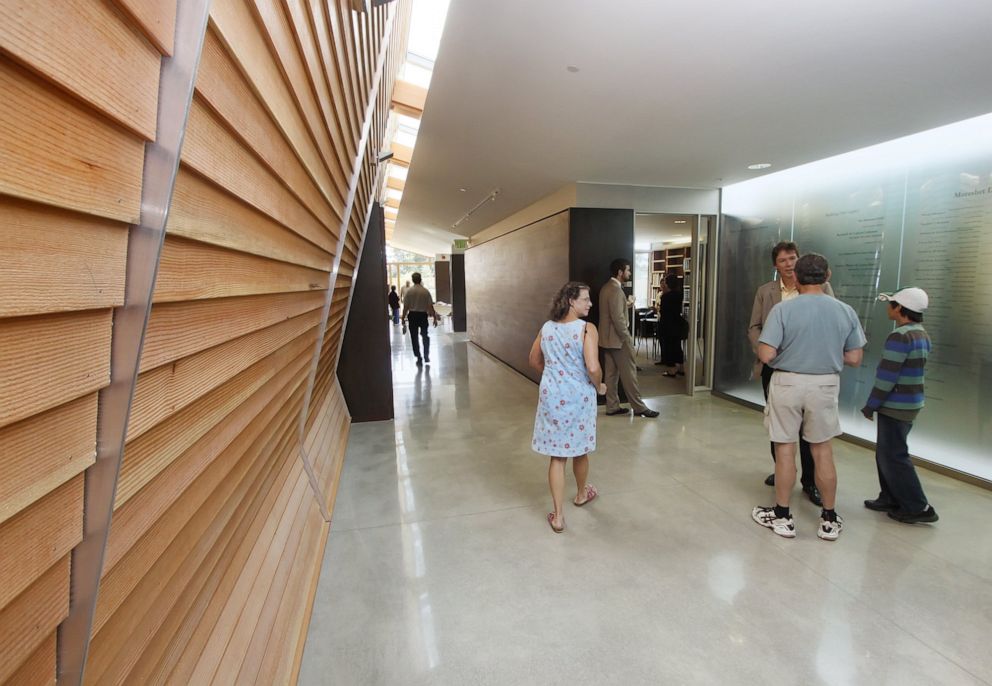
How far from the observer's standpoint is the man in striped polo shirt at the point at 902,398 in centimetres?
263

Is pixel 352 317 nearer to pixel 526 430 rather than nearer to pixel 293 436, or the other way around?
pixel 526 430

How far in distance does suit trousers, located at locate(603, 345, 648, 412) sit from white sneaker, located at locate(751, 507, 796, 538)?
2.25m

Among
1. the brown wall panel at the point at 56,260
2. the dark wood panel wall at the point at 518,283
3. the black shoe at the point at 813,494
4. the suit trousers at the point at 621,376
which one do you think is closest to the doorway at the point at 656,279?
the suit trousers at the point at 621,376

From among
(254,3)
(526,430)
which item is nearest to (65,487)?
(254,3)

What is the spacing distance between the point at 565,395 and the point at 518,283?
4753 millimetres

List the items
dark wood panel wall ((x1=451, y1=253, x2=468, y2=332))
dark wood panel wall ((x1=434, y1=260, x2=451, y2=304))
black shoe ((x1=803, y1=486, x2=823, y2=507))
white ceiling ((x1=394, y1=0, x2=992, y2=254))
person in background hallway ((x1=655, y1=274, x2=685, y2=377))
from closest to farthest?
white ceiling ((x1=394, y1=0, x2=992, y2=254)) → black shoe ((x1=803, y1=486, x2=823, y2=507)) → person in background hallway ((x1=655, y1=274, x2=685, y2=377)) → dark wood panel wall ((x1=451, y1=253, x2=468, y2=332)) → dark wood panel wall ((x1=434, y1=260, x2=451, y2=304))

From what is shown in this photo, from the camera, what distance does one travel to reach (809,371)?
2.56m

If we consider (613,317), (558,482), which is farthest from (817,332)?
(613,317)

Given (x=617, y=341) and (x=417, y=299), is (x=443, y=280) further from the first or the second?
(x=617, y=341)

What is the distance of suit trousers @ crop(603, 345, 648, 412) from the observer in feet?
16.6

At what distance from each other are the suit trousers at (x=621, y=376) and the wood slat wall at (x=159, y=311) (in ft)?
13.0

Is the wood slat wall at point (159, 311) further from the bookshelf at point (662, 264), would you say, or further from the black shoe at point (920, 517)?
the bookshelf at point (662, 264)

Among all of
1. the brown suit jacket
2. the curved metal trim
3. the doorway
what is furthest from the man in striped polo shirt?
the curved metal trim

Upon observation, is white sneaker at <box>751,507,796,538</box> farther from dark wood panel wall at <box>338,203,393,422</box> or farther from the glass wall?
dark wood panel wall at <box>338,203,393,422</box>
